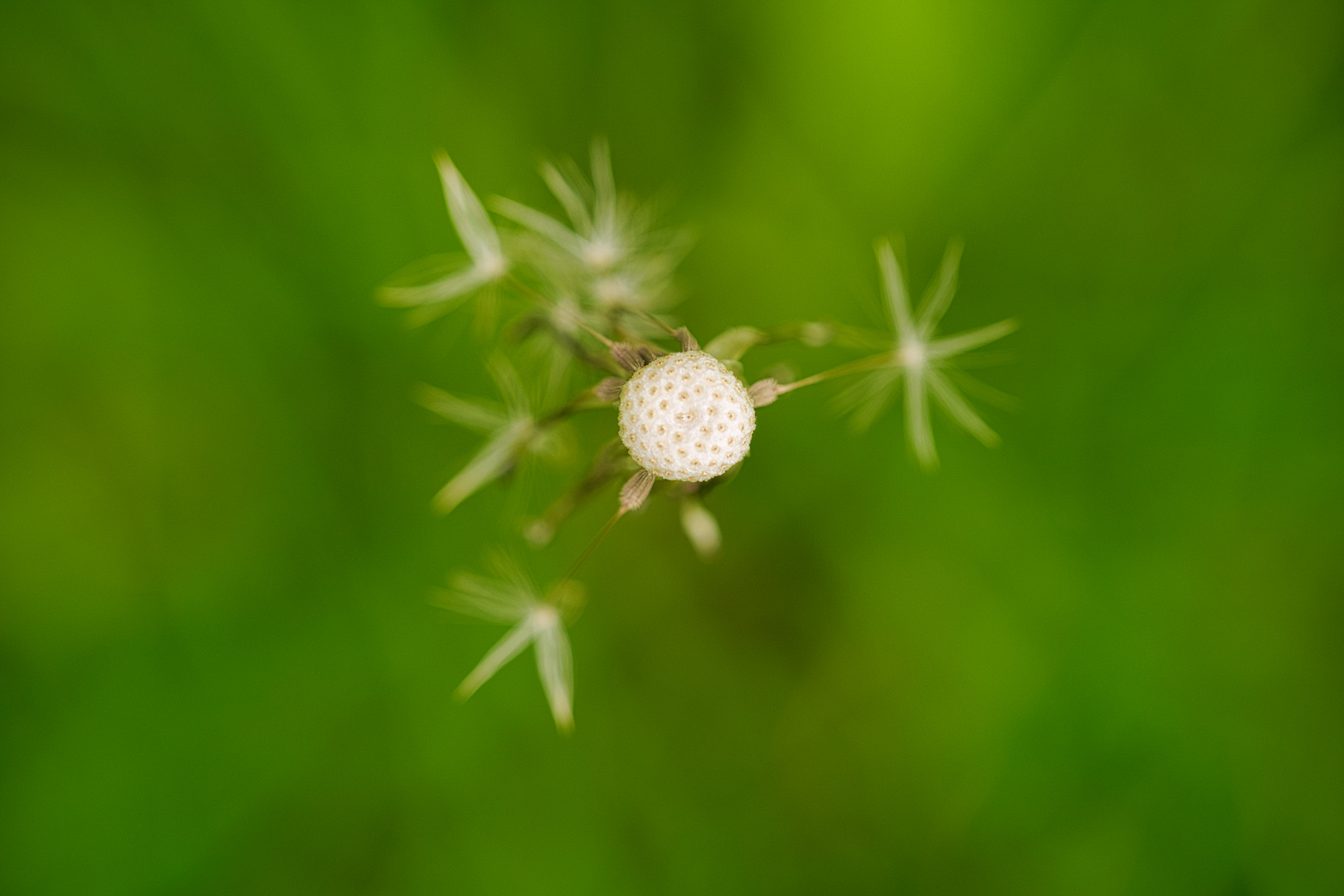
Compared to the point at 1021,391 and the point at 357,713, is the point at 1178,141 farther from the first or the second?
the point at 357,713

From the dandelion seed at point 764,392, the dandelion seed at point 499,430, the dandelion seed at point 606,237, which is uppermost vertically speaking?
the dandelion seed at point 606,237

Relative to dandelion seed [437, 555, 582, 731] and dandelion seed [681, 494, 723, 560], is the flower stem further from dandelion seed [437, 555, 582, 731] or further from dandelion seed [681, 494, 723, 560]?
dandelion seed [437, 555, 582, 731]

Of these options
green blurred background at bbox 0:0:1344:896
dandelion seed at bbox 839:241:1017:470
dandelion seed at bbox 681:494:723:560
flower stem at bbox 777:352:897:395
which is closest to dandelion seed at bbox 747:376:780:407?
flower stem at bbox 777:352:897:395

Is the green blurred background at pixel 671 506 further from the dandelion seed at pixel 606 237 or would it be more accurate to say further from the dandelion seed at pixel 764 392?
the dandelion seed at pixel 764 392

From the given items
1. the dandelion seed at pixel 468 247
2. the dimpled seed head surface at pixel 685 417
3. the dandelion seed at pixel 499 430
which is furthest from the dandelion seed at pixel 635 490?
the dandelion seed at pixel 468 247

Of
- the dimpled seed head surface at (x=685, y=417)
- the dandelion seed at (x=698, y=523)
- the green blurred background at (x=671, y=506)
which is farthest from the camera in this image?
the green blurred background at (x=671, y=506)

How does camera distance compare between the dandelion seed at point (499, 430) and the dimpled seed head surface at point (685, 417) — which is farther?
the dandelion seed at point (499, 430)

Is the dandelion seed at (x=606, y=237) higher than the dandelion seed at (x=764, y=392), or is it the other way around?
the dandelion seed at (x=606, y=237)

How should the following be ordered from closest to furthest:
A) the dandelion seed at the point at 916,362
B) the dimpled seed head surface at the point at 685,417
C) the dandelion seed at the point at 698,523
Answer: the dimpled seed head surface at the point at 685,417 → the dandelion seed at the point at 698,523 → the dandelion seed at the point at 916,362

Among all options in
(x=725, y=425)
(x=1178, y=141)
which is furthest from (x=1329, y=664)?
(x=725, y=425)
